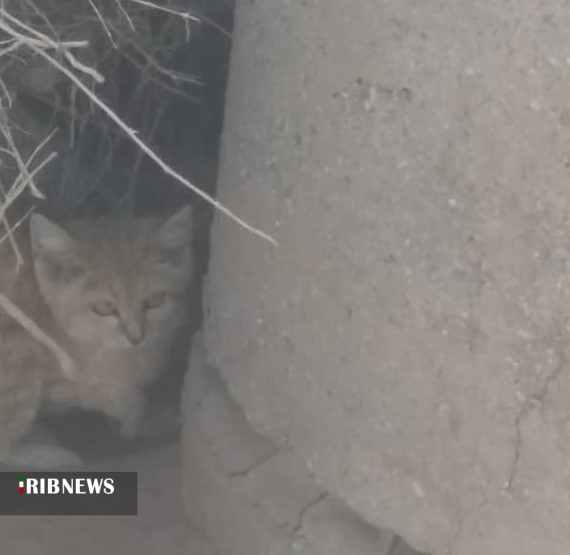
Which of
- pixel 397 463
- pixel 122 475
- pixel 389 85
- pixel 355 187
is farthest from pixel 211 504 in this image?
pixel 389 85

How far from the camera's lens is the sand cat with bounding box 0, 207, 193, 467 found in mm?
2730

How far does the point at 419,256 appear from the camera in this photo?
1.80 metres

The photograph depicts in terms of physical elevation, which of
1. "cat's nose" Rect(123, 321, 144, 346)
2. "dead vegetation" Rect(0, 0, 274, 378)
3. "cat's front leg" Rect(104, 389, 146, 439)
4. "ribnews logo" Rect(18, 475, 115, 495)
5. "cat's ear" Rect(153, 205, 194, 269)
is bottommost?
"ribnews logo" Rect(18, 475, 115, 495)

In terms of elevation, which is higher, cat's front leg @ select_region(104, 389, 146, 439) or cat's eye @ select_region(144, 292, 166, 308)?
cat's eye @ select_region(144, 292, 166, 308)

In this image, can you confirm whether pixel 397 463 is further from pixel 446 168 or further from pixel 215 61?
pixel 215 61

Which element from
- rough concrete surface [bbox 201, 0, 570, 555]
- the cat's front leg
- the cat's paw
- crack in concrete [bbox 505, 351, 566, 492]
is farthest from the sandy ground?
crack in concrete [bbox 505, 351, 566, 492]

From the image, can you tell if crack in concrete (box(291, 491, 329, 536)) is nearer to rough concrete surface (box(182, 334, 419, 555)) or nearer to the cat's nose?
rough concrete surface (box(182, 334, 419, 555))

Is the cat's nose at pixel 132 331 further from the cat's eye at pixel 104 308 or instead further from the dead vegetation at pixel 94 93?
the dead vegetation at pixel 94 93

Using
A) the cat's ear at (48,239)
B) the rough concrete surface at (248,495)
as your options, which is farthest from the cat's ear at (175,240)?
the rough concrete surface at (248,495)

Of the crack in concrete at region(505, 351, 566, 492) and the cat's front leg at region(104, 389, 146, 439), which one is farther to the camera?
the cat's front leg at region(104, 389, 146, 439)

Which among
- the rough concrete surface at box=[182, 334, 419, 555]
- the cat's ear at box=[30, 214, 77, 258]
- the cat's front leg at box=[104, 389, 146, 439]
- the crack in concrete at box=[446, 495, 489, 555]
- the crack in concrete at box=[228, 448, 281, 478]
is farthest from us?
the cat's front leg at box=[104, 389, 146, 439]

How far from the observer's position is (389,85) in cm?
181

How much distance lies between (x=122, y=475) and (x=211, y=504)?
0.40m

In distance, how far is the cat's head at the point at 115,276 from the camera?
108 inches
